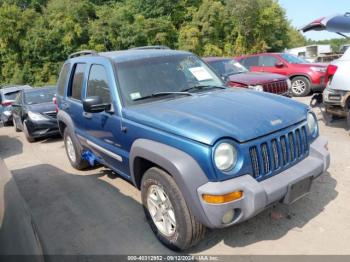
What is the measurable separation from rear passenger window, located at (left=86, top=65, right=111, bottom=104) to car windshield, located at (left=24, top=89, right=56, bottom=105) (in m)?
5.46

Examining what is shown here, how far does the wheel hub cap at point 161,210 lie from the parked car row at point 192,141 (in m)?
0.01

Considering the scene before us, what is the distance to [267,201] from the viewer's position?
2785mm

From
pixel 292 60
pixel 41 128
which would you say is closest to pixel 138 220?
pixel 41 128

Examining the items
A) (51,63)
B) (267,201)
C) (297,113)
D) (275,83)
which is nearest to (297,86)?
(275,83)

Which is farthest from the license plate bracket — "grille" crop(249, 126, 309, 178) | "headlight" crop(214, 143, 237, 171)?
"headlight" crop(214, 143, 237, 171)

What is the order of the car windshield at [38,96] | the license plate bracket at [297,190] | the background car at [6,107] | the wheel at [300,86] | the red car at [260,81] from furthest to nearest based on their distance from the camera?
the background car at [6,107]
the wheel at [300,86]
the car windshield at [38,96]
the red car at [260,81]
the license plate bracket at [297,190]

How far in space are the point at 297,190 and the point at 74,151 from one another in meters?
3.85

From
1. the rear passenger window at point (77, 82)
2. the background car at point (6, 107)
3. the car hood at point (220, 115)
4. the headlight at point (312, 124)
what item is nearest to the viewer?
the car hood at point (220, 115)

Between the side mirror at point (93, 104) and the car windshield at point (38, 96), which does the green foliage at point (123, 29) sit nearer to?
the car windshield at point (38, 96)

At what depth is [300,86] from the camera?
11258 mm

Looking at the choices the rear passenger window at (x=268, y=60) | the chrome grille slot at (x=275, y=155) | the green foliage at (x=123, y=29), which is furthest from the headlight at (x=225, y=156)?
the green foliage at (x=123, y=29)

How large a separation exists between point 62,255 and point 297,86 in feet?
32.4

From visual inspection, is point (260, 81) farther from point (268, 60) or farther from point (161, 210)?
point (161, 210)

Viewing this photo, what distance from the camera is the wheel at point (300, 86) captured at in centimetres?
1110
